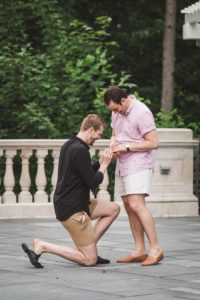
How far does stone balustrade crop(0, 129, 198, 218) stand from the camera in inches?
666

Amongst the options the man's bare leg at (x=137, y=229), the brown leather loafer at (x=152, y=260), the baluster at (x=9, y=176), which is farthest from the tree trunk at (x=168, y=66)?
the brown leather loafer at (x=152, y=260)

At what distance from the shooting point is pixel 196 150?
17.8 m

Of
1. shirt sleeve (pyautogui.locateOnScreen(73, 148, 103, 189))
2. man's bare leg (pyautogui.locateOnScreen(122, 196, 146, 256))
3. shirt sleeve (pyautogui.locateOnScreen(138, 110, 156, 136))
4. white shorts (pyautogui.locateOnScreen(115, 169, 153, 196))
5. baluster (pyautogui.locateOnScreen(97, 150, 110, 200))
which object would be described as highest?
shirt sleeve (pyautogui.locateOnScreen(138, 110, 156, 136))

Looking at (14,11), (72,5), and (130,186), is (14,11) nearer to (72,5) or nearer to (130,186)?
(130,186)

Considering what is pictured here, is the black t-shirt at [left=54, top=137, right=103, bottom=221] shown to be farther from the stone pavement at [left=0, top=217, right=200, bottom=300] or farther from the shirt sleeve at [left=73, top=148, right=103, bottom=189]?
the stone pavement at [left=0, top=217, right=200, bottom=300]

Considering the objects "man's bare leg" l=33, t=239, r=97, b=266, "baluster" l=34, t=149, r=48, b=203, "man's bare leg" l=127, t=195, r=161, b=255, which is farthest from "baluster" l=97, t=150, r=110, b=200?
"man's bare leg" l=33, t=239, r=97, b=266

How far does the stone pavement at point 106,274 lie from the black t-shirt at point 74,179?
0.55 metres

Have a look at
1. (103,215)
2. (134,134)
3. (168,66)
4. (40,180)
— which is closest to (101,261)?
(103,215)

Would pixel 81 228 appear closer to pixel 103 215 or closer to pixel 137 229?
pixel 103 215

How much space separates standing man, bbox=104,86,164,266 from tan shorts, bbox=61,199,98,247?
0.46 metres

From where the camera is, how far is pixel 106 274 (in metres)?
10.1

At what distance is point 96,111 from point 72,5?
19.2 metres

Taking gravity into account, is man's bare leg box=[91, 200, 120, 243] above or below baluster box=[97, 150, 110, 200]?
above

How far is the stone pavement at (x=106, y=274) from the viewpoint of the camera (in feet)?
28.9
